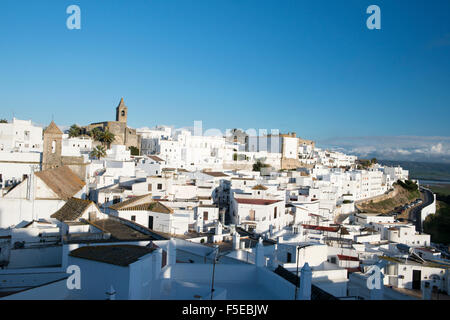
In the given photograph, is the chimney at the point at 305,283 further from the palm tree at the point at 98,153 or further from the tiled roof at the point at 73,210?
the palm tree at the point at 98,153

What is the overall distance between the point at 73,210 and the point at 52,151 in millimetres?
10373

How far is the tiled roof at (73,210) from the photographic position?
11.6 meters

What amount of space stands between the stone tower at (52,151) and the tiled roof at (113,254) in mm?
15450

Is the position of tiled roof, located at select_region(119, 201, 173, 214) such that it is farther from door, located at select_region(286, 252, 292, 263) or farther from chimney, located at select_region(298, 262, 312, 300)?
chimney, located at select_region(298, 262, 312, 300)

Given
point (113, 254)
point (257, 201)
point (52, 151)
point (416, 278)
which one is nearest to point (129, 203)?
point (257, 201)

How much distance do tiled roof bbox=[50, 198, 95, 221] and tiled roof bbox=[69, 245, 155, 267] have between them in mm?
4449

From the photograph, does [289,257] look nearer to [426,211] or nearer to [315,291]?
[315,291]

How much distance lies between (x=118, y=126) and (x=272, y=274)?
1674 inches

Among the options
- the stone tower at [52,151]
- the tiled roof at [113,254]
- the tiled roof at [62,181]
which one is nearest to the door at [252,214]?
the tiled roof at [62,181]

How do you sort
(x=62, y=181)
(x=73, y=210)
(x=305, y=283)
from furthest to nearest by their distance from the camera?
(x=62, y=181) < (x=73, y=210) < (x=305, y=283)

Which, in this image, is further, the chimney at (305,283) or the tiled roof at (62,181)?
the tiled roof at (62,181)

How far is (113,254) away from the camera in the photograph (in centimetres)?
696
